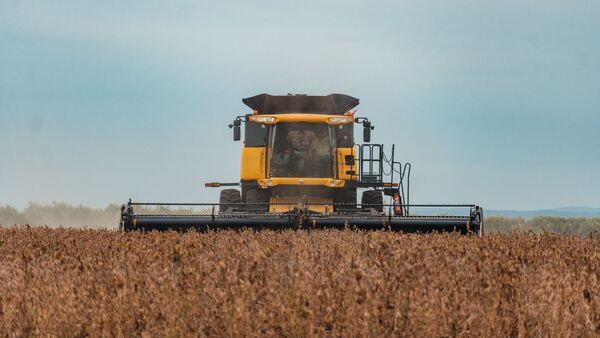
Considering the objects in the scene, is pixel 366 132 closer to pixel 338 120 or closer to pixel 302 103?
pixel 338 120

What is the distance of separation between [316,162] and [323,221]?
3.65m

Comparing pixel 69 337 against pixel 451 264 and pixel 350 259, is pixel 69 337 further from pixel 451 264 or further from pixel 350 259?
pixel 451 264

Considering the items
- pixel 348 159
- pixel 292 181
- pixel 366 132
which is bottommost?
→ pixel 292 181

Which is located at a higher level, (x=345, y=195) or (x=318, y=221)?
(x=345, y=195)

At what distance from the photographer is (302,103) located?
16.7 m

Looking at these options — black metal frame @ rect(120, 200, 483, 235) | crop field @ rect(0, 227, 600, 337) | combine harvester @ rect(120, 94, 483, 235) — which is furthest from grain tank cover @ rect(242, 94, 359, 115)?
crop field @ rect(0, 227, 600, 337)

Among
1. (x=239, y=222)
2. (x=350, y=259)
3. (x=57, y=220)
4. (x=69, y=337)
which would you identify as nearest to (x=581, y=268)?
(x=350, y=259)

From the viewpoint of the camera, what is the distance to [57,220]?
1949 inches

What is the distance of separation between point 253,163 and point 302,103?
154 cm

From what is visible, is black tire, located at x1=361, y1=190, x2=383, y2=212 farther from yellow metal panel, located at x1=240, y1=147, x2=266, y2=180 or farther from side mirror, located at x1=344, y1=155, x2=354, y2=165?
yellow metal panel, located at x1=240, y1=147, x2=266, y2=180

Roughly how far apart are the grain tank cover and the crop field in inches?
355

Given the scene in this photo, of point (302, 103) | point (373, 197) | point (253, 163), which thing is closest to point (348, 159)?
point (373, 197)

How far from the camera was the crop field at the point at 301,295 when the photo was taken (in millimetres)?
5090

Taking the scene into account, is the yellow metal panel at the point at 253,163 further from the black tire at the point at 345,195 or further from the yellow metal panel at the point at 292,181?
the black tire at the point at 345,195
